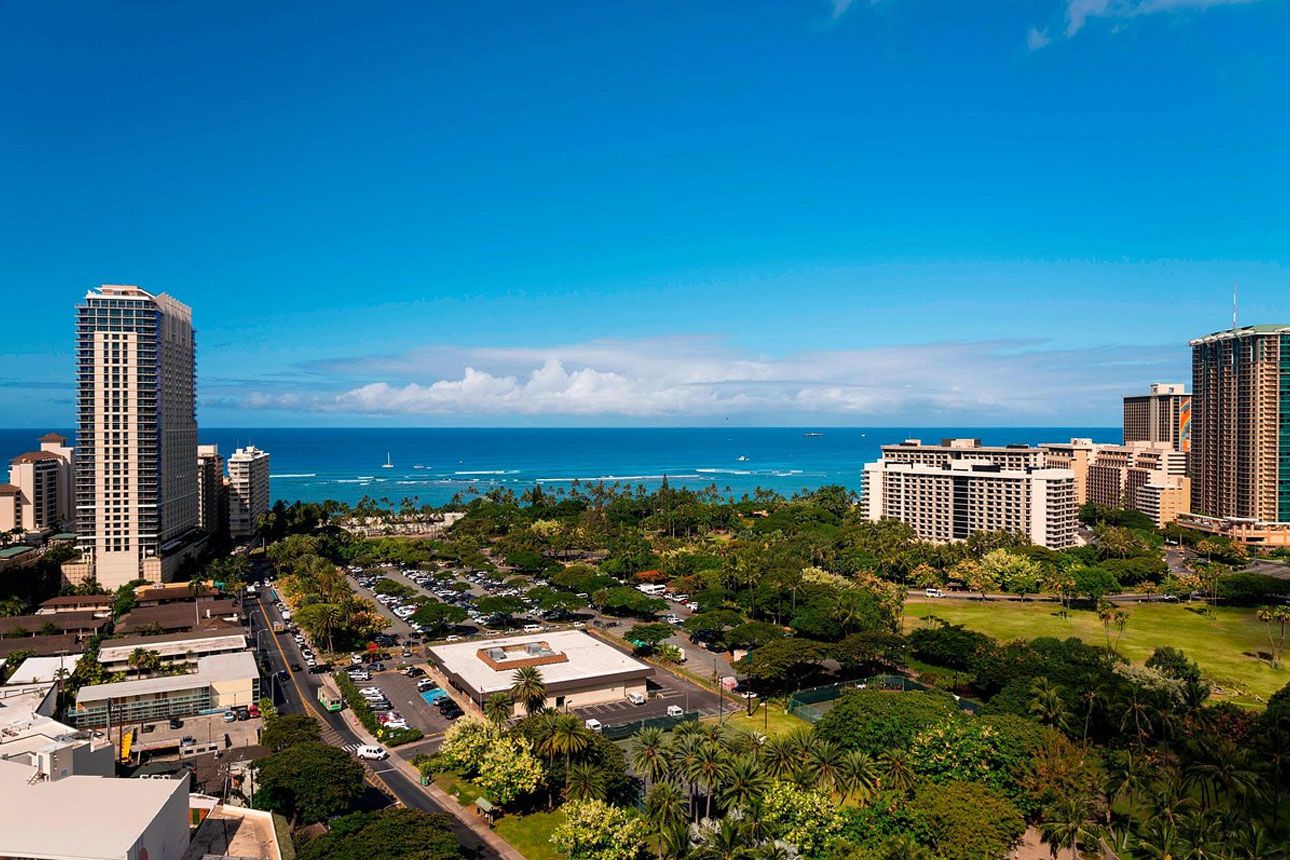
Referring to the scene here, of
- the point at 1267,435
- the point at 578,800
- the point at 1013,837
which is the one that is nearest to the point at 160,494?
the point at 578,800

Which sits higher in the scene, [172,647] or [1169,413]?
[1169,413]

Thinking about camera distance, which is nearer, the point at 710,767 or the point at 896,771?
the point at 710,767

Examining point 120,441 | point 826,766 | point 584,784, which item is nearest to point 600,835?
point 584,784

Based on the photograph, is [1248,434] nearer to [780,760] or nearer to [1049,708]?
[1049,708]

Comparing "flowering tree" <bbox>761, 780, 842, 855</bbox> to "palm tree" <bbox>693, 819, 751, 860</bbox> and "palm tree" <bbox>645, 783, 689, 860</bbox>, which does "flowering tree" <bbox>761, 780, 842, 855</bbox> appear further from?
"palm tree" <bbox>645, 783, 689, 860</bbox>

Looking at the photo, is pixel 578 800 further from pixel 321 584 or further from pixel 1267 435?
pixel 1267 435

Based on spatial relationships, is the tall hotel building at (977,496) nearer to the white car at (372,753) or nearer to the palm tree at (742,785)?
the palm tree at (742,785)

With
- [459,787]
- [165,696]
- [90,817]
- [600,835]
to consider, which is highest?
[90,817]
